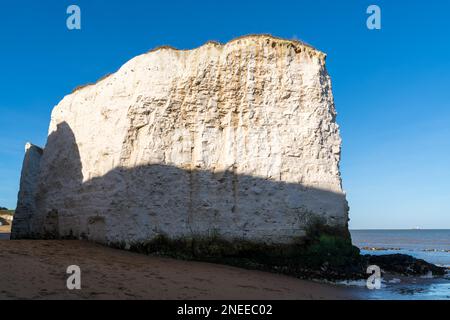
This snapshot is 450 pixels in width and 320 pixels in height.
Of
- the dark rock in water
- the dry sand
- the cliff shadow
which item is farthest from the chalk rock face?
the dark rock in water

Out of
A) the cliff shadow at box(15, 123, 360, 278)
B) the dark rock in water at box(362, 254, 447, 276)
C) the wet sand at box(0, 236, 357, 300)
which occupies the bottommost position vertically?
the dark rock in water at box(362, 254, 447, 276)

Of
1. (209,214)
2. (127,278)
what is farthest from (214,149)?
(127,278)

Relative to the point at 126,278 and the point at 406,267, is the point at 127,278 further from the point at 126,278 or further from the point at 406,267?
the point at 406,267

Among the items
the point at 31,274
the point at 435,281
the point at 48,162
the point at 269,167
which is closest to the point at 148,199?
the point at 269,167

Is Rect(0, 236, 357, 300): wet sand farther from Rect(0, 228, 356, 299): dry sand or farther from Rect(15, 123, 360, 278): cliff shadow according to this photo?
Rect(15, 123, 360, 278): cliff shadow

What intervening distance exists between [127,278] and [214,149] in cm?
640

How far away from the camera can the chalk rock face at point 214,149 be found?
45.5ft

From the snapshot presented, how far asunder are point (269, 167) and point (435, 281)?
786 cm

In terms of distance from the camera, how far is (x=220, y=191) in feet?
46.2

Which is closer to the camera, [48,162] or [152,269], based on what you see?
[152,269]

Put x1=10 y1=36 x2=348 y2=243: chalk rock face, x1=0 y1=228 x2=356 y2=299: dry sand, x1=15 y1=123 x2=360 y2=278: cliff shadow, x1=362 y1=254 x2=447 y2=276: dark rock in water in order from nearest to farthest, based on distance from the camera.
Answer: x1=0 y1=228 x2=356 y2=299: dry sand, x1=15 y1=123 x2=360 y2=278: cliff shadow, x1=10 y1=36 x2=348 y2=243: chalk rock face, x1=362 y1=254 x2=447 y2=276: dark rock in water

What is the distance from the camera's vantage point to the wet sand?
7.81 metres
